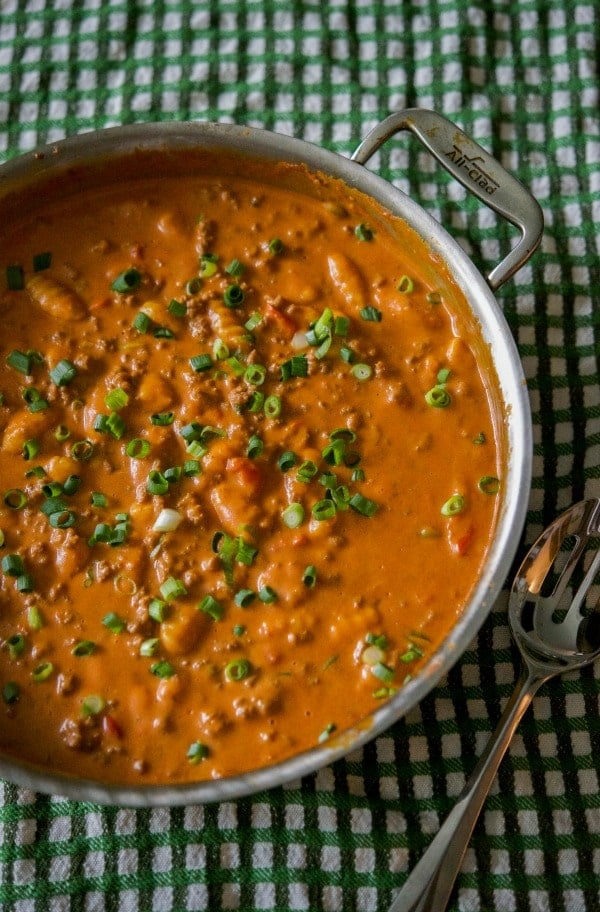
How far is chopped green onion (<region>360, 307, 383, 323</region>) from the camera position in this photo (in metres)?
2.90

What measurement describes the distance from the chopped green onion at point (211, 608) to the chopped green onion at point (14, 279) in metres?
1.06

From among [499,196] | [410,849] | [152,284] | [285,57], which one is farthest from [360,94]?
[410,849]

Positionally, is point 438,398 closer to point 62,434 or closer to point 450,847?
point 62,434

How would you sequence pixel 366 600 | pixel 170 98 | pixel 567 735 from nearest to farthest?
1. pixel 366 600
2. pixel 567 735
3. pixel 170 98

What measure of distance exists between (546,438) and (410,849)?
1231 mm

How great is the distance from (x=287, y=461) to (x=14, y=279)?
96cm

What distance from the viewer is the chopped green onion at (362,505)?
2.71 meters

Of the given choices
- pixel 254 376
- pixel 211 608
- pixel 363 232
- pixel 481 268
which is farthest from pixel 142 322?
pixel 481 268

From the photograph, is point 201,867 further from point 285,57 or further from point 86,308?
point 285,57

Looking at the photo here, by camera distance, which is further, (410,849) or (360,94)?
(360,94)

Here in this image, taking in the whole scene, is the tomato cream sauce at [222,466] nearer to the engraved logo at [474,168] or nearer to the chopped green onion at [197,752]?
the chopped green onion at [197,752]

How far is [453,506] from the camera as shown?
274 centimetres

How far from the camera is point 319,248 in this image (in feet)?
9.87

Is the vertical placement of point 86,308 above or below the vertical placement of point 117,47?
below
